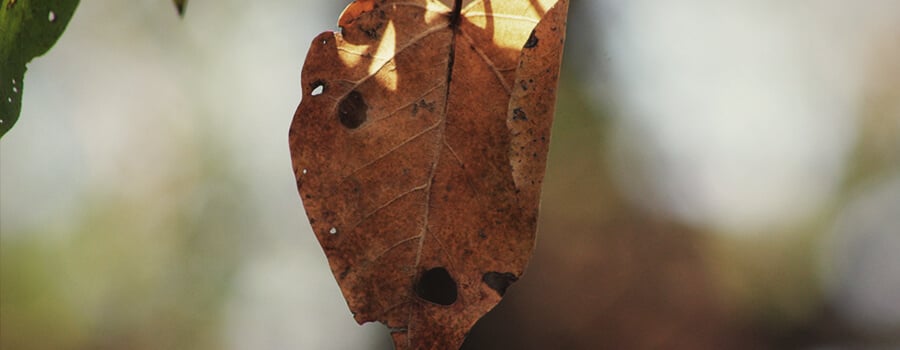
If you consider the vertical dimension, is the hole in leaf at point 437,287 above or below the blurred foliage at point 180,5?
below

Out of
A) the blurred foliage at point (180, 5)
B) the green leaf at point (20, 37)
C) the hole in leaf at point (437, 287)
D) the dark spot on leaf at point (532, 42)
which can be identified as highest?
the dark spot on leaf at point (532, 42)

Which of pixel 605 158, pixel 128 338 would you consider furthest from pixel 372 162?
pixel 128 338

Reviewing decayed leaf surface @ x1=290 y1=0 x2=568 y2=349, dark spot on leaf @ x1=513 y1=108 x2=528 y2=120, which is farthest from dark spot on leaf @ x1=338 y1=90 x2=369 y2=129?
dark spot on leaf @ x1=513 y1=108 x2=528 y2=120

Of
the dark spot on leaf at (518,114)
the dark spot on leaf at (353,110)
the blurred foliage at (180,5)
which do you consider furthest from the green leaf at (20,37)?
the dark spot on leaf at (518,114)

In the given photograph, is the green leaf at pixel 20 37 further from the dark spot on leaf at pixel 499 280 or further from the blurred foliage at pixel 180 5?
the dark spot on leaf at pixel 499 280

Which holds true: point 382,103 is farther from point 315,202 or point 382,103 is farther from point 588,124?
point 588,124

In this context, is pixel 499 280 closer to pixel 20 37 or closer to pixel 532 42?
pixel 532 42
